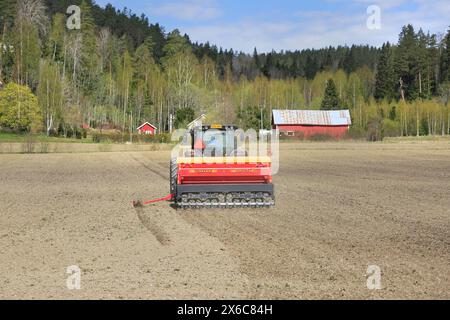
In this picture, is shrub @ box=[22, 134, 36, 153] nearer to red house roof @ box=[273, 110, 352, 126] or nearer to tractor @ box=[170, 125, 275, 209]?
tractor @ box=[170, 125, 275, 209]

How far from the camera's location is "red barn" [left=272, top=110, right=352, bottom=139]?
103 meters

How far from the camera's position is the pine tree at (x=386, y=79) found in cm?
14262

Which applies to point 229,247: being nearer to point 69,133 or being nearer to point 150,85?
point 69,133

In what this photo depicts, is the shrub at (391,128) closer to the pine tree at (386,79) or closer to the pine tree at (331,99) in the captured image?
the pine tree at (331,99)

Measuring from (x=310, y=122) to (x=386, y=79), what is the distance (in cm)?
4837

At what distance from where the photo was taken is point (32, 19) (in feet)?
297

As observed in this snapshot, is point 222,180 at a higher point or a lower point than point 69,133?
lower

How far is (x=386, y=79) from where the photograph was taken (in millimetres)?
143000

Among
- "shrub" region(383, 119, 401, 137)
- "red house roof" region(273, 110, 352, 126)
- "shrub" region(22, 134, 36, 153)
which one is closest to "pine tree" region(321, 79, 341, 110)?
"shrub" region(383, 119, 401, 137)

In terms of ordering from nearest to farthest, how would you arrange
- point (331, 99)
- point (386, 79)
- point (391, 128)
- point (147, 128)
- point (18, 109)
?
point (18, 109) < point (147, 128) < point (391, 128) < point (331, 99) < point (386, 79)

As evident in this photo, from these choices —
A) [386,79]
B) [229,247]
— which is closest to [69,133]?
[229,247]
